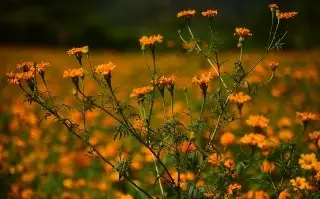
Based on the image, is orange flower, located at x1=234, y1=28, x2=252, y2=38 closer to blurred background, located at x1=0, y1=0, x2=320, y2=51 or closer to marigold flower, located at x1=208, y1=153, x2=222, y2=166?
marigold flower, located at x1=208, y1=153, x2=222, y2=166

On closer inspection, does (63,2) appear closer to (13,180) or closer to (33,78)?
(13,180)

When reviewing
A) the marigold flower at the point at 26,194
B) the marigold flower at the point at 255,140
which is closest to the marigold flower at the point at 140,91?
the marigold flower at the point at 255,140

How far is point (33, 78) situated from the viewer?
A: 73.3 inches

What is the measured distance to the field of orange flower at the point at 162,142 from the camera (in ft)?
6.19

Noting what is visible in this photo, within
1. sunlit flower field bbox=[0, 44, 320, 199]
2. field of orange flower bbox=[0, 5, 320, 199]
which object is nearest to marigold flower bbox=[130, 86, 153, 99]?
field of orange flower bbox=[0, 5, 320, 199]

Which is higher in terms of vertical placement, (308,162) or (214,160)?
(214,160)

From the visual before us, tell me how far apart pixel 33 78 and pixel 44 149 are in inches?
104

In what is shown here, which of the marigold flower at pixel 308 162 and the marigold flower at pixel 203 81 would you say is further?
the marigold flower at pixel 308 162

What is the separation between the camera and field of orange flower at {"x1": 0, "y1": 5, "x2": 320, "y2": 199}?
1887mm

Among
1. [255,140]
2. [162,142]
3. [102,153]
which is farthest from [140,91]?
[102,153]

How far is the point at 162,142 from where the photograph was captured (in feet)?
6.07

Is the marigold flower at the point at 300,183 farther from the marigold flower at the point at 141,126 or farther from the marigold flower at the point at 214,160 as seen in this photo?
the marigold flower at the point at 141,126

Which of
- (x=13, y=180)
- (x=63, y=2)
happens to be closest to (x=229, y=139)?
(x=13, y=180)

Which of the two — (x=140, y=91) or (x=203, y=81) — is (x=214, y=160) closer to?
(x=203, y=81)
